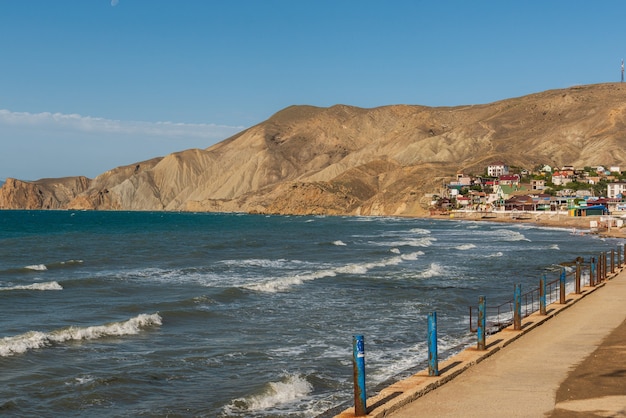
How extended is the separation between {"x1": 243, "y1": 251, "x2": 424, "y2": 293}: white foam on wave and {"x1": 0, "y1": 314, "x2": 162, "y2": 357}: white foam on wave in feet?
32.9

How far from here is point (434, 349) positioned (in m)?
14.9

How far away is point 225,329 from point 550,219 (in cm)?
12492

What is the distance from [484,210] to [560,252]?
112318 millimetres

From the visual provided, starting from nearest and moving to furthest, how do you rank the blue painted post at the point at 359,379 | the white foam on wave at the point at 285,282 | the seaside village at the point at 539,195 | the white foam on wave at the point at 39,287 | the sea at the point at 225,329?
the blue painted post at the point at 359,379
the sea at the point at 225,329
the white foam on wave at the point at 285,282
the white foam on wave at the point at 39,287
the seaside village at the point at 539,195

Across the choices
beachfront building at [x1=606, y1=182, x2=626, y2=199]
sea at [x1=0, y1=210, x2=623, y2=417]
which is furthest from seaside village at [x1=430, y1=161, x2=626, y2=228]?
sea at [x1=0, y1=210, x2=623, y2=417]

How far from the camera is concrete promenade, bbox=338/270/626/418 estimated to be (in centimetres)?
1255

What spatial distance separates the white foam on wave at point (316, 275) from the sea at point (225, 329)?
0.12 metres

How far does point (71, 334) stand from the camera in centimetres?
2348

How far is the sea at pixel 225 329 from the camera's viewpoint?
16547 millimetres

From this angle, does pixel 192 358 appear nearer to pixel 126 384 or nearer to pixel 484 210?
pixel 126 384

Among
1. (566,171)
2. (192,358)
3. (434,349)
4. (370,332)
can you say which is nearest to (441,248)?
(370,332)

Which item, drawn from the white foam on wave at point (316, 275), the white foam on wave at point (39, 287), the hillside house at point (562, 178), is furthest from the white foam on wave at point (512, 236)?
the hillside house at point (562, 178)

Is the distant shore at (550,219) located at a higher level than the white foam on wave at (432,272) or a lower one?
higher

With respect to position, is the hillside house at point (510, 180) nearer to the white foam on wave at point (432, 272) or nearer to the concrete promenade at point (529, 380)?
the white foam on wave at point (432, 272)
